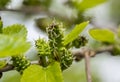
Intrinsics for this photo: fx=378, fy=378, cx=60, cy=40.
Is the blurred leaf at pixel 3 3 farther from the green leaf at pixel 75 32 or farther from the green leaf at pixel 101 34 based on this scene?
the green leaf at pixel 75 32

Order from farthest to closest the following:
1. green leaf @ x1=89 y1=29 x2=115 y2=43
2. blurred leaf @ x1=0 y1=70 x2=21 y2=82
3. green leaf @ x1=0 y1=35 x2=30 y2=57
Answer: blurred leaf @ x1=0 y1=70 x2=21 y2=82, green leaf @ x1=89 y1=29 x2=115 y2=43, green leaf @ x1=0 y1=35 x2=30 y2=57

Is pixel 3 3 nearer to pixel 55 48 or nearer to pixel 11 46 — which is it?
pixel 55 48

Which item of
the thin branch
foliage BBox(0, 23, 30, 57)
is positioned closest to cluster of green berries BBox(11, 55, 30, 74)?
the thin branch

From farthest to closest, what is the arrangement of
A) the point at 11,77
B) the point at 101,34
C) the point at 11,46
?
the point at 11,77, the point at 101,34, the point at 11,46

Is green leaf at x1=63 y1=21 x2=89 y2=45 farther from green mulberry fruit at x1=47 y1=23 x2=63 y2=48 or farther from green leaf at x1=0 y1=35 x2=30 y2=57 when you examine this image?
green leaf at x1=0 y1=35 x2=30 y2=57

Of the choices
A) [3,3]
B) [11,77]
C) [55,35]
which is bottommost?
[11,77]

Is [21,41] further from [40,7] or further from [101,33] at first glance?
[40,7]

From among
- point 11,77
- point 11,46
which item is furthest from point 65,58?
point 11,77
